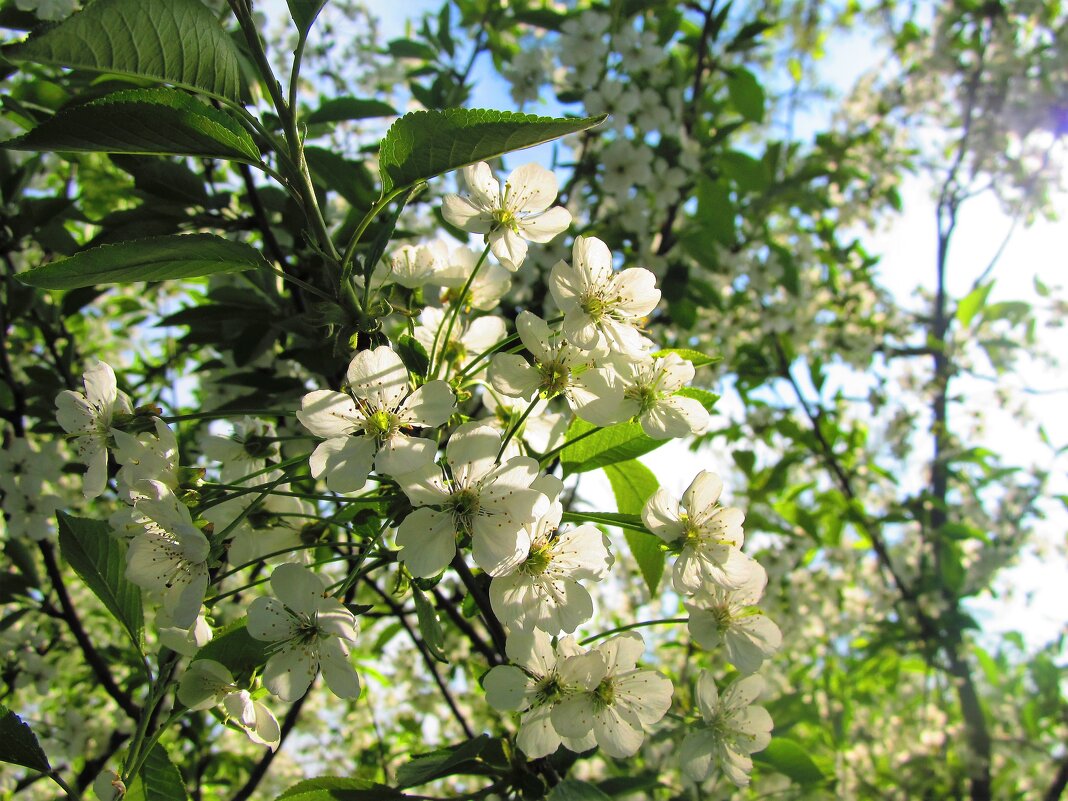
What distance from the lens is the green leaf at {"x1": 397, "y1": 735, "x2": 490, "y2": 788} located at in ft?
3.76

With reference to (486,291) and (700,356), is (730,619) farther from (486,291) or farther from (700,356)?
(486,291)

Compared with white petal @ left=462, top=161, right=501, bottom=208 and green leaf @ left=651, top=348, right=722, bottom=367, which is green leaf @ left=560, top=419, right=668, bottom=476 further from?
white petal @ left=462, top=161, right=501, bottom=208

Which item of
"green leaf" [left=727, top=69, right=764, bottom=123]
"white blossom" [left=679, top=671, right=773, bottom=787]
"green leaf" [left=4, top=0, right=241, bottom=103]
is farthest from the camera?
"green leaf" [left=727, top=69, right=764, bottom=123]

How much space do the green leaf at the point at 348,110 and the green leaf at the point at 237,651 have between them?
1.51 metres

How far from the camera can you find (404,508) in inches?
42.3

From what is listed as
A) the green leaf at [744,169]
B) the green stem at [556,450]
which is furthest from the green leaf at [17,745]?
the green leaf at [744,169]

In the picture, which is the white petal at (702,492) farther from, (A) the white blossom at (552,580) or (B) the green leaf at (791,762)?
(B) the green leaf at (791,762)

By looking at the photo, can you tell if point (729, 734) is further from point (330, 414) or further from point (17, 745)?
point (17, 745)

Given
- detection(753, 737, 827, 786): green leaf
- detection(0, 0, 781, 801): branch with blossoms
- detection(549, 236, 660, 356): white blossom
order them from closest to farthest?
detection(0, 0, 781, 801): branch with blossoms → detection(549, 236, 660, 356): white blossom → detection(753, 737, 827, 786): green leaf

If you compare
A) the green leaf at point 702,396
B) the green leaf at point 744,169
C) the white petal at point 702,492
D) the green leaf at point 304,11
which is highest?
the green leaf at point 744,169

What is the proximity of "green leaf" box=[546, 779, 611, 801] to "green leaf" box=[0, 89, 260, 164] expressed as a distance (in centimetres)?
99

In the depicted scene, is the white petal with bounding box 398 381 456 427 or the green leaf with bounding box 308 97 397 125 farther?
the green leaf with bounding box 308 97 397 125

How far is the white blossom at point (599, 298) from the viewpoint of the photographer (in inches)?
42.4

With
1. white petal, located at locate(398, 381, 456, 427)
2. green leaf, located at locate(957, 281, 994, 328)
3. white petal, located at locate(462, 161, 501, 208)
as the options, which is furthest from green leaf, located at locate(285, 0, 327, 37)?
green leaf, located at locate(957, 281, 994, 328)
